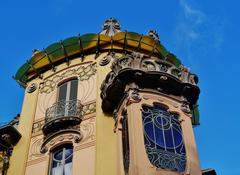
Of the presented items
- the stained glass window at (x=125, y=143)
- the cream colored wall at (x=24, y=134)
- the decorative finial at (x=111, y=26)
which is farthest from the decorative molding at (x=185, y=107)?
the decorative finial at (x=111, y=26)

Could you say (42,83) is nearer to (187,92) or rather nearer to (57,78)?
(57,78)

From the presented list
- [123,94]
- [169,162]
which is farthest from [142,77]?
[169,162]

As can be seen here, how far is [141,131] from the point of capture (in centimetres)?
1534

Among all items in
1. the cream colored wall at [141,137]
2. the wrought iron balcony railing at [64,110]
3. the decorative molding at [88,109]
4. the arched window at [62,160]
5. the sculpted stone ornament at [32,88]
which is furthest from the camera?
the sculpted stone ornament at [32,88]

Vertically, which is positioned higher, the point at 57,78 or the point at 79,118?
the point at 57,78

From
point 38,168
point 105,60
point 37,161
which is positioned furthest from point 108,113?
point 105,60

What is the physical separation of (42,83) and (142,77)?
6394mm

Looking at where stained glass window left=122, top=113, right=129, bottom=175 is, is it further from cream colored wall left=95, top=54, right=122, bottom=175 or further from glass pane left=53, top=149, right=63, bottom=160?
glass pane left=53, top=149, right=63, bottom=160

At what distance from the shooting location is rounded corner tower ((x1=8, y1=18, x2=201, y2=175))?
50.4ft

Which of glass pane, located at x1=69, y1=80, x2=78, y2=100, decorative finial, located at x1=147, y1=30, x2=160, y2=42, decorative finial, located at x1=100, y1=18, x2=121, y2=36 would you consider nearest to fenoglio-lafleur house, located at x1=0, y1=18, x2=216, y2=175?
glass pane, located at x1=69, y1=80, x2=78, y2=100

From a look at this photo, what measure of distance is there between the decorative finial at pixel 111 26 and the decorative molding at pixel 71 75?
14.5 feet

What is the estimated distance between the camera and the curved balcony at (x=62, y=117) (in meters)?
18.2

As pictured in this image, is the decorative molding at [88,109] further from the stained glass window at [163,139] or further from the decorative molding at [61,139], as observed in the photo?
the stained glass window at [163,139]

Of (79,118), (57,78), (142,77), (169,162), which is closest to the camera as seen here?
(169,162)
